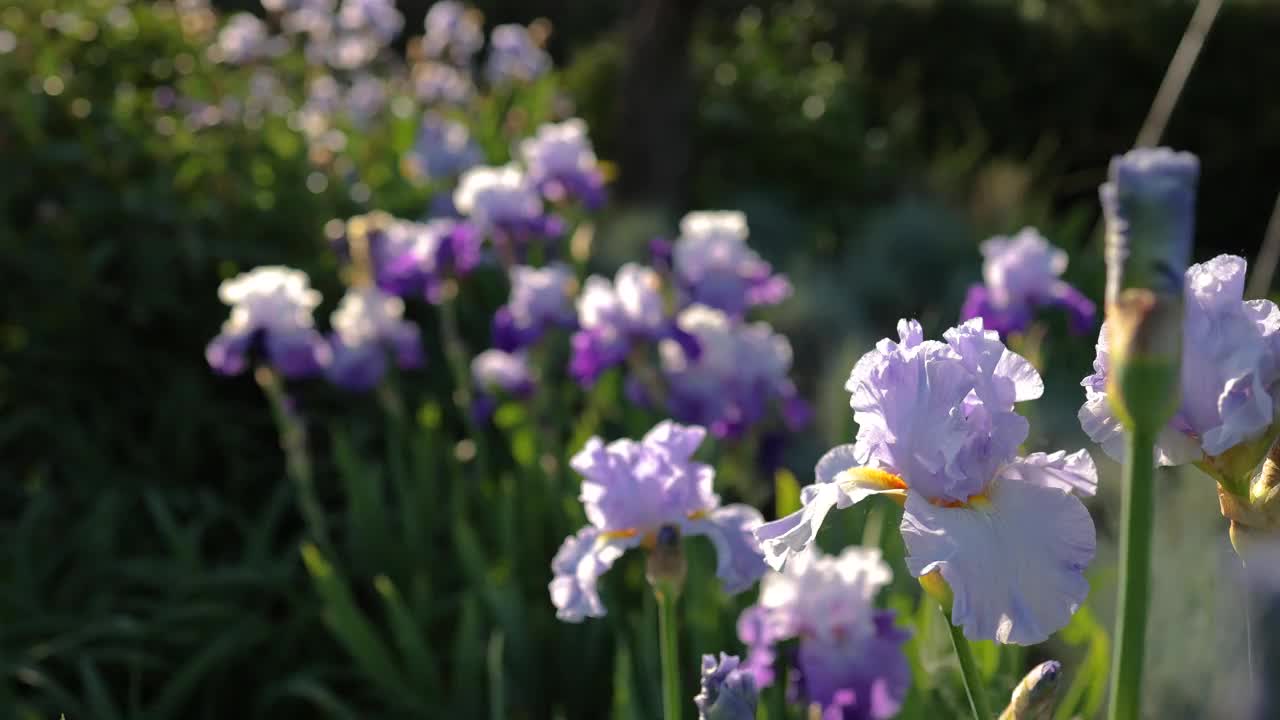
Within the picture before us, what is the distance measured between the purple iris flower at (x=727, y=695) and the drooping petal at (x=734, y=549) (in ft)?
0.96

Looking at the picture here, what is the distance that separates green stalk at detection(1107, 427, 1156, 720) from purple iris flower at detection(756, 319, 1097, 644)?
4.6 inches

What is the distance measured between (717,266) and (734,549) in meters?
1.51

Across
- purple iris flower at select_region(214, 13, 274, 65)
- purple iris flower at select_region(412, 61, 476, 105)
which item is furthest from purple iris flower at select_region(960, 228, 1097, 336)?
purple iris flower at select_region(214, 13, 274, 65)

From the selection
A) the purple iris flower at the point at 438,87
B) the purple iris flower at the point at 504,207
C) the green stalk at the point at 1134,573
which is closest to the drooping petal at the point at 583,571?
the green stalk at the point at 1134,573

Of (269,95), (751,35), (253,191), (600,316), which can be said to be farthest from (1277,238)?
(751,35)

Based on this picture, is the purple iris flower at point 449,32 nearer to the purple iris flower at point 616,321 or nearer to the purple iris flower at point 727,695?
the purple iris flower at point 616,321

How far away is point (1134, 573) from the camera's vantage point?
0.69m

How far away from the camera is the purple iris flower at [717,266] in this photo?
9.16 feet

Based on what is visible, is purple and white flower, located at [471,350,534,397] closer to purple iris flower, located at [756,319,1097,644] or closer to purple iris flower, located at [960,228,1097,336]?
purple iris flower, located at [960,228,1097,336]

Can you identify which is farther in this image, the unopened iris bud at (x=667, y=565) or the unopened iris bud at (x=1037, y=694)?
the unopened iris bud at (x=667, y=565)

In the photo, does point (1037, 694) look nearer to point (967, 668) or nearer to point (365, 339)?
point (967, 668)

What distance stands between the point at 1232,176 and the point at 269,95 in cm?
605

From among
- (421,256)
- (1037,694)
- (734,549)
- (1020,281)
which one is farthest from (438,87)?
(1037,694)

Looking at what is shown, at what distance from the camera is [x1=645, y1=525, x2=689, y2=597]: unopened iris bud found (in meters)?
1.17
